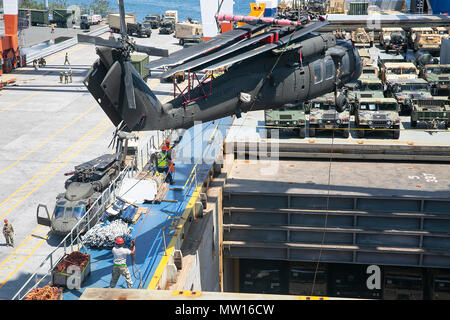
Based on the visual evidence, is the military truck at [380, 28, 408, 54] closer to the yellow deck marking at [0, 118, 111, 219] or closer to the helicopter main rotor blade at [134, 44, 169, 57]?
the yellow deck marking at [0, 118, 111, 219]

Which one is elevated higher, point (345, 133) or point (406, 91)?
point (406, 91)

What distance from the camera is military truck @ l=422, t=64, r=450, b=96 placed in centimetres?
3878

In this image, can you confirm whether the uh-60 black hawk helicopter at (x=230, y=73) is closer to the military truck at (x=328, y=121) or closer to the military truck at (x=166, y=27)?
the military truck at (x=328, y=121)

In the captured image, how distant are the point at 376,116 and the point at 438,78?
12014mm

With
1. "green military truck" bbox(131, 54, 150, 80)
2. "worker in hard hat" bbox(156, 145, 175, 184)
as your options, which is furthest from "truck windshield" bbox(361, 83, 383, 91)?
"green military truck" bbox(131, 54, 150, 80)

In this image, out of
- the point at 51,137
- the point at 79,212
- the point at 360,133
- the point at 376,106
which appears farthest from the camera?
the point at 51,137

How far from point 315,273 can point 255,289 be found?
3.47 metres

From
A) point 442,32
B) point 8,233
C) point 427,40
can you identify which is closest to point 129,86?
point 8,233

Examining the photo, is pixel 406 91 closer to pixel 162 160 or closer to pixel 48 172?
pixel 162 160

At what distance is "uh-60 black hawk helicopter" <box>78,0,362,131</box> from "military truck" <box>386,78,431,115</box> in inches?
515

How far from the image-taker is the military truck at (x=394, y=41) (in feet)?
185

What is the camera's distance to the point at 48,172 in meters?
34.0
